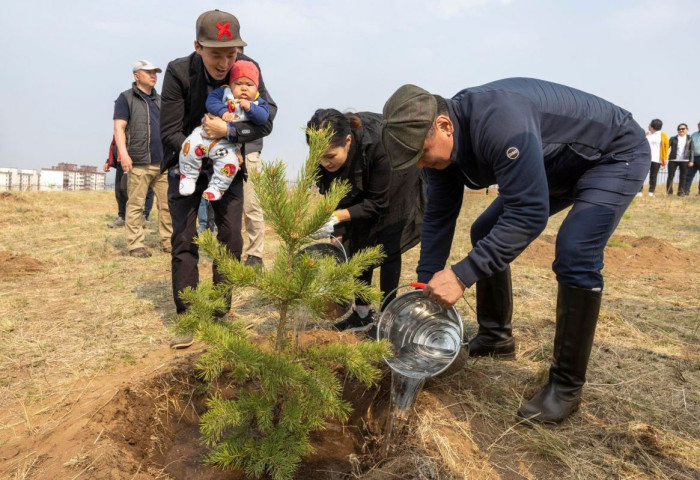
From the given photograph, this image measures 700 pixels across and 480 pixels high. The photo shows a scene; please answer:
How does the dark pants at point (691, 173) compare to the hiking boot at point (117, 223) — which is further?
the dark pants at point (691, 173)

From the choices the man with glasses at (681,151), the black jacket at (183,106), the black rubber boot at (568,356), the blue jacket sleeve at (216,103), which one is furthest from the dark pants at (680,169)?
the blue jacket sleeve at (216,103)

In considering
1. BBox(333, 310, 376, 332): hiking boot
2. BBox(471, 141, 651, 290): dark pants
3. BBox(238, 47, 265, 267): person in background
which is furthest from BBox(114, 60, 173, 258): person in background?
BBox(471, 141, 651, 290): dark pants

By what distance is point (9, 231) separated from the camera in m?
9.00

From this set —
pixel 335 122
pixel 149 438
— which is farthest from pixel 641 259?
pixel 149 438

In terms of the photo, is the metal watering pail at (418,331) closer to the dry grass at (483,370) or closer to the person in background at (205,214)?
the dry grass at (483,370)

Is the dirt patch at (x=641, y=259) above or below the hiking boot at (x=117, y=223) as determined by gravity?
above

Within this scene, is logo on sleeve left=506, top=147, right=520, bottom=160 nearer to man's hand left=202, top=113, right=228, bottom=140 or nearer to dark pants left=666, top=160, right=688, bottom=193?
man's hand left=202, top=113, right=228, bottom=140

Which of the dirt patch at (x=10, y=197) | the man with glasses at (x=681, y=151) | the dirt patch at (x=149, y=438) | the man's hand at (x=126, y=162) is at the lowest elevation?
the dirt patch at (x=149, y=438)

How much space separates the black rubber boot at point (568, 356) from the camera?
247 centimetres

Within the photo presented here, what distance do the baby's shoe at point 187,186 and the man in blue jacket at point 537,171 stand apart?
5.05 feet

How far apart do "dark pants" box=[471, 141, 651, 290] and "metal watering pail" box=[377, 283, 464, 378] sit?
1.97 ft

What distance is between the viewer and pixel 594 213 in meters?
2.42

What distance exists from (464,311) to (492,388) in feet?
4.82

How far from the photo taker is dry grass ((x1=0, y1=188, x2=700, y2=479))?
230 cm
